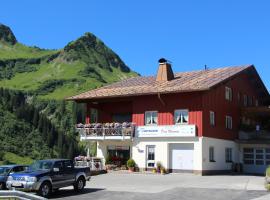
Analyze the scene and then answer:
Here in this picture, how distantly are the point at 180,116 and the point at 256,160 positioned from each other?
28.6 feet

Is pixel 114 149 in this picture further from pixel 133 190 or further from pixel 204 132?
pixel 133 190

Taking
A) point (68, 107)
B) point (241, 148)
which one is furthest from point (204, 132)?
point (68, 107)

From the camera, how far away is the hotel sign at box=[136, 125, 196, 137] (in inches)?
1433

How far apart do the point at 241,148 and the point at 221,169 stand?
14.3 ft

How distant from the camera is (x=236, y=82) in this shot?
43.5 meters

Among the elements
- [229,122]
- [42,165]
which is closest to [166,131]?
[229,122]

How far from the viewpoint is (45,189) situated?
22109mm

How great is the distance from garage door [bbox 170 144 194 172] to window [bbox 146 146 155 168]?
5.00ft

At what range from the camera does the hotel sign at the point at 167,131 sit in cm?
3641

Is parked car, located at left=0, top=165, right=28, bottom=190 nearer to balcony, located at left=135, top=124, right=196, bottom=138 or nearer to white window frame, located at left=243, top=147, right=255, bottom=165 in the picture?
balcony, located at left=135, top=124, right=196, bottom=138

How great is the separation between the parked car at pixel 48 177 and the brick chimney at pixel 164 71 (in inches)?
704

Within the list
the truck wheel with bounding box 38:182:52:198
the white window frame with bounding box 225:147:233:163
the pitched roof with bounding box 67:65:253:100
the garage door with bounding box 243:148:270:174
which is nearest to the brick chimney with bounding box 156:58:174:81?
the pitched roof with bounding box 67:65:253:100

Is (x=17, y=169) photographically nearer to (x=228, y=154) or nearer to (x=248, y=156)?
(x=228, y=154)

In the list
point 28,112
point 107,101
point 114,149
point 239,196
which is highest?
point 28,112
